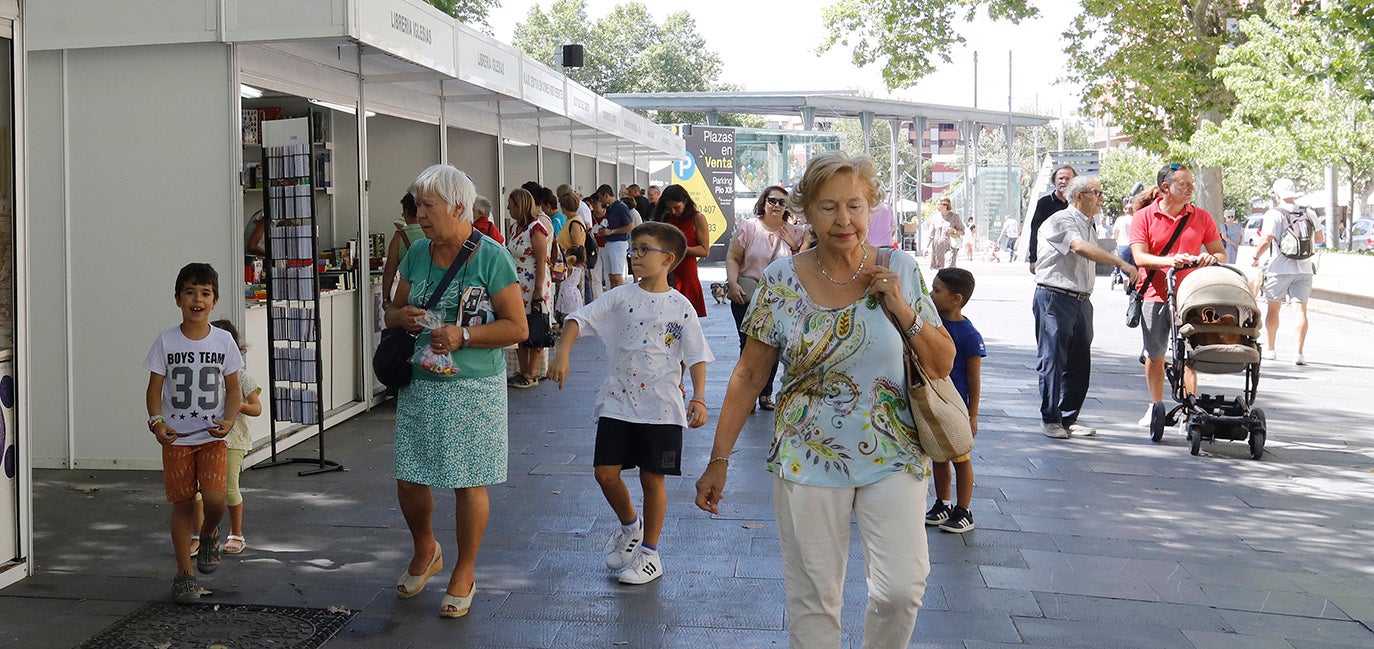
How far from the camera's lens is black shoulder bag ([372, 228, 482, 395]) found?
493 centimetres

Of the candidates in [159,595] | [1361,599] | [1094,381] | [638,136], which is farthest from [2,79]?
[638,136]

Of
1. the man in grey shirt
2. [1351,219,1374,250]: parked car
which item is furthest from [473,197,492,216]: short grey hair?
[1351,219,1374,250]: parked car

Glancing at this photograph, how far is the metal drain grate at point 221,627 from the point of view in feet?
15.8

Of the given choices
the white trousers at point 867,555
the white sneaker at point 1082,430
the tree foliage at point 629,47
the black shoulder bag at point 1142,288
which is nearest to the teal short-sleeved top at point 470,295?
the white trousers at point 867,555

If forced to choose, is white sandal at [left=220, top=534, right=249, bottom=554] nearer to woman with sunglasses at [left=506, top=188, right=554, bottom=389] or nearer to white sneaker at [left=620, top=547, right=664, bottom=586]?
white sneaker at [left=620, top=547, right=664, bottom=586]

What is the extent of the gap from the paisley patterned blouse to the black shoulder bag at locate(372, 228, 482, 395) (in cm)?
176

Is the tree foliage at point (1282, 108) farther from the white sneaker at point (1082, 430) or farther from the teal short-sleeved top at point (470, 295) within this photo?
the teal short-sleeved top at point (470, 295)

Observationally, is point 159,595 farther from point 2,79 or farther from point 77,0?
point 77,0

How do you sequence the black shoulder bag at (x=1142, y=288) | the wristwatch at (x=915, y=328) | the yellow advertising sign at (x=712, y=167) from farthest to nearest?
the yellow advertising sign at (x=712, y=167) → the black shoulder bag at (x=1142, y=288) → the wristwatch at (x=915, y=328)

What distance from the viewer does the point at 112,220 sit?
8.09 m

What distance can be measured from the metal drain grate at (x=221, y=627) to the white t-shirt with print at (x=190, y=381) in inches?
26.2

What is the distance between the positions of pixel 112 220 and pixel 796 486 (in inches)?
Answer: 235

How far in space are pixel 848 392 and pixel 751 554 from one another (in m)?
2.67

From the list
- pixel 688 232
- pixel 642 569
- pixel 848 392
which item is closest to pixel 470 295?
pixel 642 569
